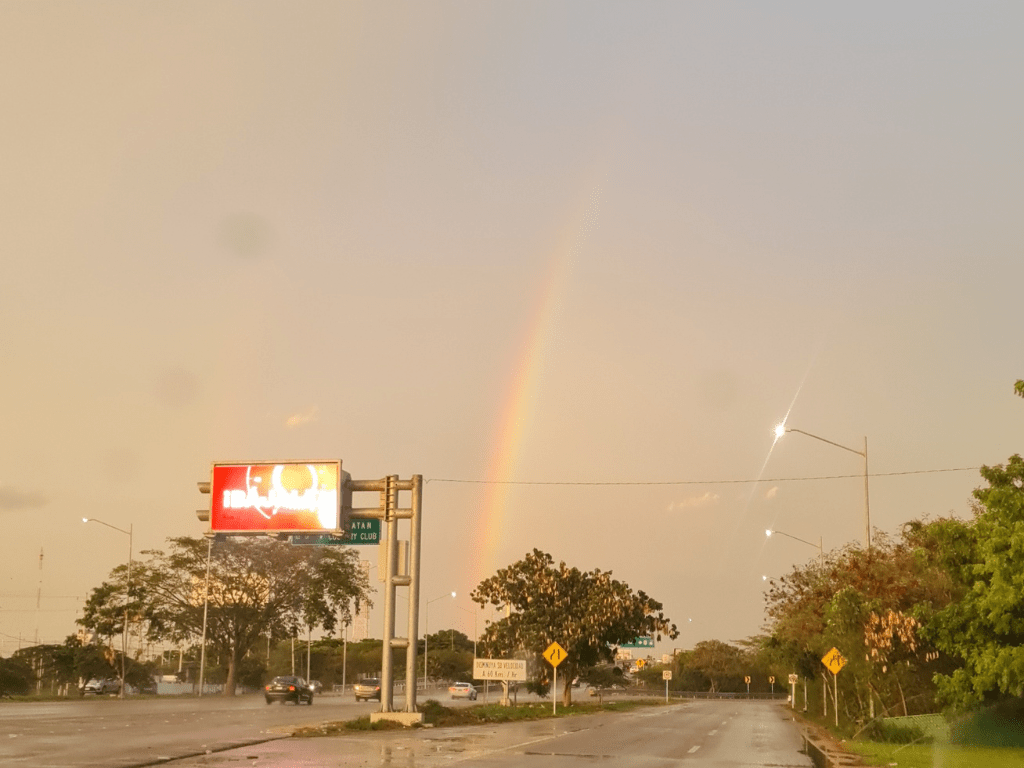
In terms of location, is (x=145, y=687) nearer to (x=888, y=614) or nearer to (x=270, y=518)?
(x=270, y=518)

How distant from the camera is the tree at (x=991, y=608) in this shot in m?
23.4

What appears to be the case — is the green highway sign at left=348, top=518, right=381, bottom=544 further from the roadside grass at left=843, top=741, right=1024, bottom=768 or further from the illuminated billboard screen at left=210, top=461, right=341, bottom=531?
the roadside grass at left=843, top=741, right=1024, bottom=768

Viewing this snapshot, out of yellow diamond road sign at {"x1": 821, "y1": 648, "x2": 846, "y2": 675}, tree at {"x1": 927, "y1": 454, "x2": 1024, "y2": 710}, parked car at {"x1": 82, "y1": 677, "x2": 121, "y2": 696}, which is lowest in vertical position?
parked car at {"x1": 82, "y1": 677, "x2": 121, "y2": 696}

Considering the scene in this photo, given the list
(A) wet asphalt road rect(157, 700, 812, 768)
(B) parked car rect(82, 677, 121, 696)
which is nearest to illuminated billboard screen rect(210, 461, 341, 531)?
(A) wet asphalt road rect(157, 700, 812, 768)

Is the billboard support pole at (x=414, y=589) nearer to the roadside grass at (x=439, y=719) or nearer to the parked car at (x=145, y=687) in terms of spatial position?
the roadside grass at (x=439, y=719)

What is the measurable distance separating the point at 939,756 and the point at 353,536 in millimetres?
20151

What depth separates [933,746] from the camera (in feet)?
86.7

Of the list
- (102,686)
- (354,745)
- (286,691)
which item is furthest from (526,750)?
(102,686)

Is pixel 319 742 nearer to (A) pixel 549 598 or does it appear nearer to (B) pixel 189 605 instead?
(A) pixel 549 598

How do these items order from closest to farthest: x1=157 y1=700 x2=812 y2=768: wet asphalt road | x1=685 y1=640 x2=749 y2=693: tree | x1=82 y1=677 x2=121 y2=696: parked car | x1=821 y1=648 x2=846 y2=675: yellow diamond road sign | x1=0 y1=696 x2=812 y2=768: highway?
x1=0 y1=696 x2=812 y2=768: highway, x1=157 y1=700 x2=812 y2=768: wet asphalt road, x1=821 y1=648 x2=846 y2=675: yellow diamond road sign, x1=82 y1=677 x2=121 y2=696: parked car, x1=685 y1=640 x2=749 y2=693: tree

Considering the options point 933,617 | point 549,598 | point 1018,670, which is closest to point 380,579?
point 933,617

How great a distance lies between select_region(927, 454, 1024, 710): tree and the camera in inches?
923

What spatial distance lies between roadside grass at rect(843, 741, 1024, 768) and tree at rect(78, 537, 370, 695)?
58.6m

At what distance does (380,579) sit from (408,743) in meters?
8.70
